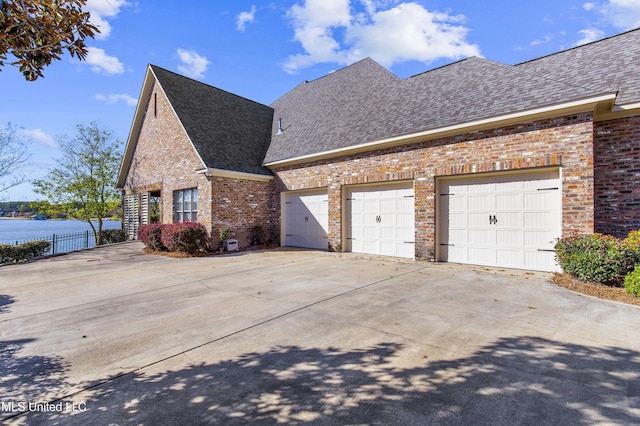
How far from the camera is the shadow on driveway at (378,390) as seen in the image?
7.97 ft

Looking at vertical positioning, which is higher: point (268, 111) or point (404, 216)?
point (268, 111)

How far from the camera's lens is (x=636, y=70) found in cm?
771

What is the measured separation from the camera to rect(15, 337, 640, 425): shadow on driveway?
2428 millimetres

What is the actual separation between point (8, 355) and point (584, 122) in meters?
11.0

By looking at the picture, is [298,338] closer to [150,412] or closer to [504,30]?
[150,412]

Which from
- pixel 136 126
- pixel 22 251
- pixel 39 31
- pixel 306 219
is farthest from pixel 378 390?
pixel 136 126

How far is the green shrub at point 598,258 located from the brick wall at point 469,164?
727 mm

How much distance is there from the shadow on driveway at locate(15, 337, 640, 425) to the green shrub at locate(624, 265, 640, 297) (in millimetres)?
2837

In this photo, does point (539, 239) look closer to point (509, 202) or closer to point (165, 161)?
point (509, 202)

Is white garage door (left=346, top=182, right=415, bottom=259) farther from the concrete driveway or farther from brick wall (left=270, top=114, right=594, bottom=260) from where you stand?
the concrete driveway

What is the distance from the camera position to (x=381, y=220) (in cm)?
1084

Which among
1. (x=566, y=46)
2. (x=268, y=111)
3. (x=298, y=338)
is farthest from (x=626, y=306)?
(x=268, y=111)

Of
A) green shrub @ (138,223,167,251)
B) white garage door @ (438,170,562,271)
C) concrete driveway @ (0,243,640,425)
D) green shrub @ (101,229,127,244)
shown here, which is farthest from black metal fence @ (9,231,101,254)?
white garage door @ (438,170,562,271)

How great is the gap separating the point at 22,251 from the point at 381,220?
13869mm
